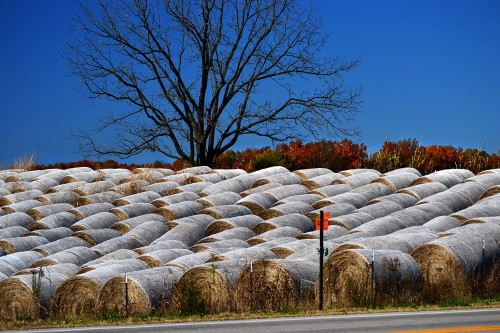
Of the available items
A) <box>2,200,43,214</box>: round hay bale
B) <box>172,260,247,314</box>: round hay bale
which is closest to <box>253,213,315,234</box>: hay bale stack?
<box>172,260,247,314</box>: round hay bale

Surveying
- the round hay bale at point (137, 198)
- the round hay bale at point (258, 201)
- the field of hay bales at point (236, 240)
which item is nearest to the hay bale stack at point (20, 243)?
the field of hay bales at point (236, 240)

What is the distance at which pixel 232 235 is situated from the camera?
2191 centimetres

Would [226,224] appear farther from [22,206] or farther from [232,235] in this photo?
[22,206]

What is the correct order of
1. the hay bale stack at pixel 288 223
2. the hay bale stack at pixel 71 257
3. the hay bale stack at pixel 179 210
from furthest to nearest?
the hay bale stack at pixel 179 210 < the hay bale stack at pixel 288 223 < the hay bale stack at pixel 71 257

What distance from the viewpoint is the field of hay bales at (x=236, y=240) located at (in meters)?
16.0

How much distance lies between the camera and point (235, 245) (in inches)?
813

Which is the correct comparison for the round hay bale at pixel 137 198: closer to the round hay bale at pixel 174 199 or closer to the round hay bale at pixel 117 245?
the round hay bale at pixel 174 199

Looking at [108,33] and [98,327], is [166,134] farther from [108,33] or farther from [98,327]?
[98,327]

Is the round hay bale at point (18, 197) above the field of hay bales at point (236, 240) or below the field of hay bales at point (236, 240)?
above

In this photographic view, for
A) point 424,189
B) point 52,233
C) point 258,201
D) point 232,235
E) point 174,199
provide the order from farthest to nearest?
point 174,199
point 424,189
point 258,201
point 52,233
point 232,235

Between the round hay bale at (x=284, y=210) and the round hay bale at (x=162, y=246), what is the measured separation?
12.7ft

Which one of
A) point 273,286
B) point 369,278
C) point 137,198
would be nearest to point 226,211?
point 137,198

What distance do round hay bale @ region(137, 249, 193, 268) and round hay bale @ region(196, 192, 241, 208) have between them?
21.9 ft

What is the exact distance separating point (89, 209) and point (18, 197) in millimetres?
4997
